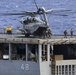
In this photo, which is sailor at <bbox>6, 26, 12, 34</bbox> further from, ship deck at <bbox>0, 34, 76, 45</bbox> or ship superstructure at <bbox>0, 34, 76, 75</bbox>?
ship deck at <bbox>0, 34, 76, 45</bbox>

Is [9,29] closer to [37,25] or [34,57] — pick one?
[37,25]

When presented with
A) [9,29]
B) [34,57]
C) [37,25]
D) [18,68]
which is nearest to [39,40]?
[34,57]

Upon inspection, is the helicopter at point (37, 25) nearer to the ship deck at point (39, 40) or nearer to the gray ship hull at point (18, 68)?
the ship deck at point (39, 40)

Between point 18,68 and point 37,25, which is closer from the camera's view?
point 18,68

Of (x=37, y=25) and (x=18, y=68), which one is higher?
(x=37, y=25)

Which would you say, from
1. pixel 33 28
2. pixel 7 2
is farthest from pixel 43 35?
A: pixel 7 2

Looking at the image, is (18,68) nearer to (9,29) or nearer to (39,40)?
(39,40)

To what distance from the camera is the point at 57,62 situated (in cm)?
6019

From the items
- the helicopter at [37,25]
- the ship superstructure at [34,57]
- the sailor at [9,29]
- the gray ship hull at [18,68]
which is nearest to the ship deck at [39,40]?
the ship superstructure at [34,57]

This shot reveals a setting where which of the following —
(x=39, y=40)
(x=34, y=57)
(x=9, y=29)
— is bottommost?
(x=34, y=57)

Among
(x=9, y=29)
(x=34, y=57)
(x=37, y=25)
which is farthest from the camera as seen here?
(x=9, y=29)

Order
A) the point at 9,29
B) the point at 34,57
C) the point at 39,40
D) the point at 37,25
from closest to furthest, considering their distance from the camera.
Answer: the point at 39,40 < the point at 34,57 < the point at 37,25 < the point at 9,29

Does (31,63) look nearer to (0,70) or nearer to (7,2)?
(0,70)

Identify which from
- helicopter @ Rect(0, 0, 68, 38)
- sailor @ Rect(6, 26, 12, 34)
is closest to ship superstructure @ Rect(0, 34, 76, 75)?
helicopter @ Rect(0, 0, 68, 38)
